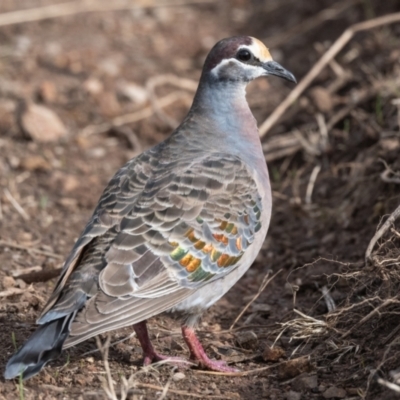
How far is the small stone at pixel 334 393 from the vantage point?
13.9ft

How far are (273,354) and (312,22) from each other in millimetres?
5709

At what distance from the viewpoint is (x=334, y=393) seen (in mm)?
4258

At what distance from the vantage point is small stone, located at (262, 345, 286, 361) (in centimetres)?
470

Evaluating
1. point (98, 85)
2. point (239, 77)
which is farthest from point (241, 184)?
point (98, 85)

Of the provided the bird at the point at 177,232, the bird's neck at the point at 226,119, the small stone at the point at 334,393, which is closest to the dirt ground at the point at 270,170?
the small stone at the point at 334,393

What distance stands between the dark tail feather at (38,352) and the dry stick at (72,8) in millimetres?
6114

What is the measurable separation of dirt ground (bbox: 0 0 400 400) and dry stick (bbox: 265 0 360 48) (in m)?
0.03

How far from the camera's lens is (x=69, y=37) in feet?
34.2

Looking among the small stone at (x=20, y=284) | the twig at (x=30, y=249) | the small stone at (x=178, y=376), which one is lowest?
the small stone at (x=178, y=376)

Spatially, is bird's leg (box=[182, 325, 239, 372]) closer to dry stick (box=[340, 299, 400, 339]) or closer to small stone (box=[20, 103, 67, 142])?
dry stick (box=[340, 299, 400, 339])

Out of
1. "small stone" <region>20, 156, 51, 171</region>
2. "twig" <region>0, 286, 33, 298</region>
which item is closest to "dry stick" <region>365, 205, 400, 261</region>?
"twig" <region>0, 286, 33, 298</region>

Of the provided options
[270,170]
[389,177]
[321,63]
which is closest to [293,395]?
[389,177]

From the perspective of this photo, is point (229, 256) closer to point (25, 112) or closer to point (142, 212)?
point (142, 212)

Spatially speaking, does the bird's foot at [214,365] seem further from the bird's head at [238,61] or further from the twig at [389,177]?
the twig at [389,177]
